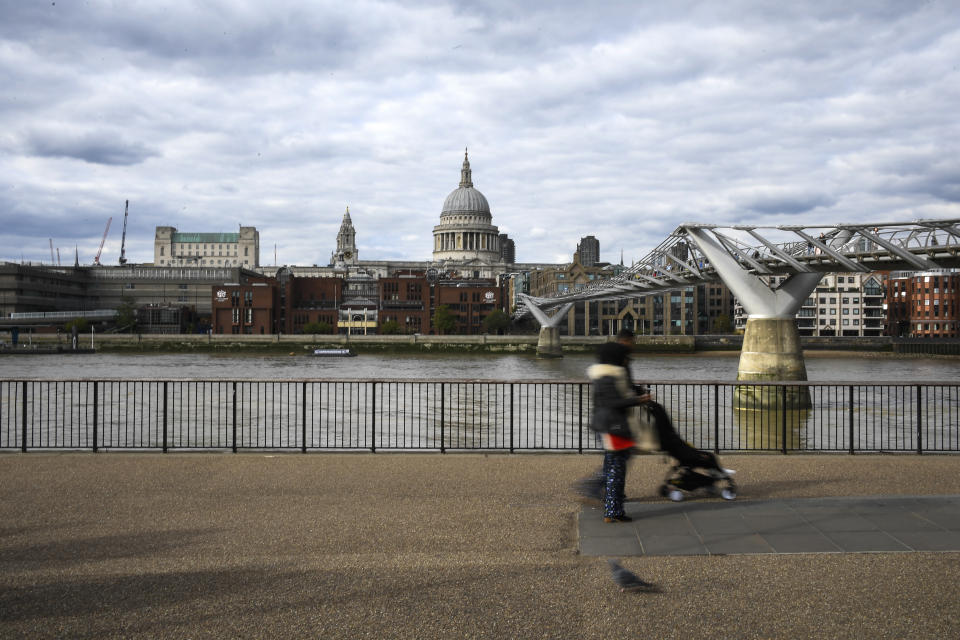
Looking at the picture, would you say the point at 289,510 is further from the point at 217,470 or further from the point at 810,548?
the point at 810,548

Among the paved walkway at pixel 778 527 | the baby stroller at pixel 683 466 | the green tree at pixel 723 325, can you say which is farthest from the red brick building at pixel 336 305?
the paved walkway at pixel 778 527

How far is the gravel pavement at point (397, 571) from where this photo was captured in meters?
4.83

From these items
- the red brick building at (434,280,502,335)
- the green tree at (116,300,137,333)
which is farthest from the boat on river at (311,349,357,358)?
the green tree at (116,300,137,333)

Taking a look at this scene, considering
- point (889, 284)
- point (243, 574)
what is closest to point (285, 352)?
point (889, 284)

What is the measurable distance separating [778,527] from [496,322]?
363 ft

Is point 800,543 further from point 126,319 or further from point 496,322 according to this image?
point 126,319

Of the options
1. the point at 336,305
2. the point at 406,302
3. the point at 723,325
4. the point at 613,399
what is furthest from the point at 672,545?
the point at 336,305

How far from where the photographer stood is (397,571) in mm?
5754

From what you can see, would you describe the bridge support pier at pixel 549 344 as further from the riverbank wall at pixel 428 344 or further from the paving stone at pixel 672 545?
the paving stone at pixel 672 545

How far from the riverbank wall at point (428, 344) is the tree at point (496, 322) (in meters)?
14.3

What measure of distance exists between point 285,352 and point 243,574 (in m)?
93.3

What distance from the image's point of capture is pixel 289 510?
25.5 feet

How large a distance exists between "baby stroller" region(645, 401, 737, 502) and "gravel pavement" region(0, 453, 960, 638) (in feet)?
1.22

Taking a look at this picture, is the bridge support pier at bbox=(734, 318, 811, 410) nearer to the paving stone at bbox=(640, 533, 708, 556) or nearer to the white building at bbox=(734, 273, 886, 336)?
the paving stone at bbox=(640, 533, 708, 556)
